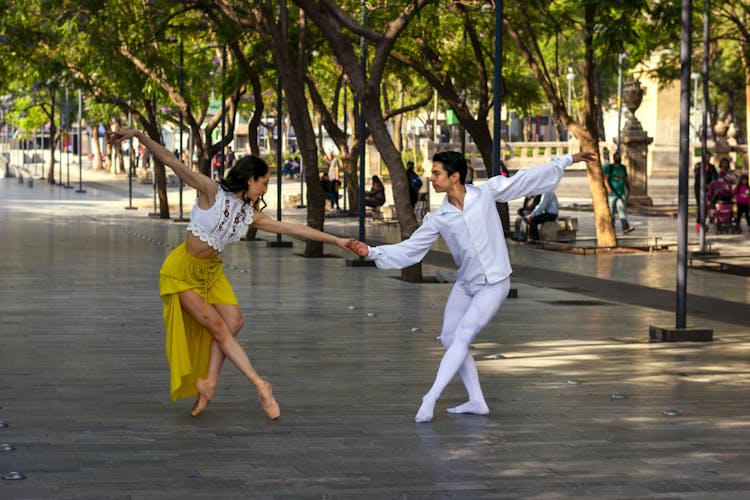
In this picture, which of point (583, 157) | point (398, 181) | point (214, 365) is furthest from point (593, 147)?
point (214, 365)

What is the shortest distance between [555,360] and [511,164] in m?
54.7

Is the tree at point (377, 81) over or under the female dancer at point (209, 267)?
over

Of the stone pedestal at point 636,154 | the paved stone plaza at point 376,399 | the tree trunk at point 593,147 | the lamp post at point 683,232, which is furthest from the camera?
the stone pedestal at point 636,154

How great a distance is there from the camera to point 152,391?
1030cm

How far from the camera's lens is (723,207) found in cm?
3097

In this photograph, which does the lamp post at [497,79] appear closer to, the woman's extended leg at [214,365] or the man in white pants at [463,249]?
the man in white pants at [463,249]

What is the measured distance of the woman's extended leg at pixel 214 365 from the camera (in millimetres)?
9297

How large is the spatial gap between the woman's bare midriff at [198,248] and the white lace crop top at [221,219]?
0.03 metres

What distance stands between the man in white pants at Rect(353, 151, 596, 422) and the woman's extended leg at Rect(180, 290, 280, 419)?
0.88 m

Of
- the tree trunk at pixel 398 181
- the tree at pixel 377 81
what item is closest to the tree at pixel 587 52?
the tree at pixel 377 81

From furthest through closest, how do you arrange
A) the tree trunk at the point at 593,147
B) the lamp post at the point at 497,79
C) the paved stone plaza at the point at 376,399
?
the tree trunk at the point at 593,147
the lamp post at the point at 497,79
the paved stone plaza at the point at 376,399

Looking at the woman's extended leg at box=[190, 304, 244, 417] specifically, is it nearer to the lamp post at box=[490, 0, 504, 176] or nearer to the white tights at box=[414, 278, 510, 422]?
the white tights at box=[414, 278, 510, 422]

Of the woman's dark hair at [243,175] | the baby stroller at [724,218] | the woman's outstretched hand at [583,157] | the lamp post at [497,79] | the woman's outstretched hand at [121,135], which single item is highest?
the lamp post at [497,79]

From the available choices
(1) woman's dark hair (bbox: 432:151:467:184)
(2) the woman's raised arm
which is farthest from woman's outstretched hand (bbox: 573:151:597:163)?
(2) the woman's raised arm
